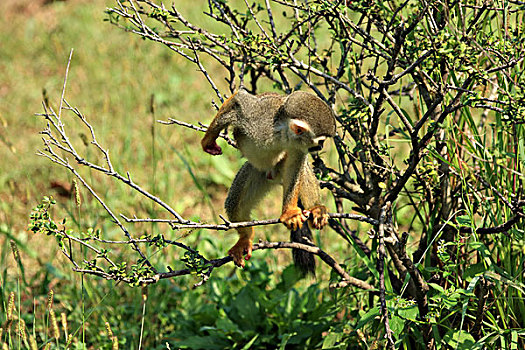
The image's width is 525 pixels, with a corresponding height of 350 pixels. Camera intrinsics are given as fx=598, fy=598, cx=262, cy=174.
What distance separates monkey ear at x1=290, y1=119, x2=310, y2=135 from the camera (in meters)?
2.89

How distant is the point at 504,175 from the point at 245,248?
139 centimetres

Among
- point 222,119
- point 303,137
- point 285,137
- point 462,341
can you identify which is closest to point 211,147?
point 222,119

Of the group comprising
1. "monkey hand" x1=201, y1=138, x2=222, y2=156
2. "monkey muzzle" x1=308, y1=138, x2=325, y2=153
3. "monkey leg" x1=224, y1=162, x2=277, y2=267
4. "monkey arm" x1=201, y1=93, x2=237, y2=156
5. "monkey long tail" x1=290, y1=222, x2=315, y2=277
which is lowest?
"monkey long tail" x1=290, y1=222, x2=315, y2=277

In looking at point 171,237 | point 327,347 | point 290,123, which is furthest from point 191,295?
point 290,123

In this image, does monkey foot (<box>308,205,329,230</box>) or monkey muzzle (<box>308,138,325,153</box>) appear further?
monkey foot (<box>308,205,329,230</box>)

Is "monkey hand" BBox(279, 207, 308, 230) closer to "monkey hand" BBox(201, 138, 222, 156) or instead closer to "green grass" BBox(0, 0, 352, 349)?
"monkey hand" BBox(201, 138, 222, 156)

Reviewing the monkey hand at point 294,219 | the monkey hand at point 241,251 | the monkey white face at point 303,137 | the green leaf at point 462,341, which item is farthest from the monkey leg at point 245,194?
the green leaf at point 462,341

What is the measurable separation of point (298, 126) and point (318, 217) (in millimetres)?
489

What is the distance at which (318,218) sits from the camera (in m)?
3.06

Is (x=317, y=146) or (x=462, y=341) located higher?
(x=317, y=146)

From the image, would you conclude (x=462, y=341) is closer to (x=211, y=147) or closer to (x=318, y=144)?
(x=318, y=144)

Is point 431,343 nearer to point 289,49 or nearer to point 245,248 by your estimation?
point 245,248

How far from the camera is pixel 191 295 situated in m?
3.99

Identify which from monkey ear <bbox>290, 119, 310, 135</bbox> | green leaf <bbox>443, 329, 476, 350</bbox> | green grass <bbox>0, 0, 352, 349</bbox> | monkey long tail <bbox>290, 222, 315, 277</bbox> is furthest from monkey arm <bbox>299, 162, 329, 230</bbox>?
green leaf <bbox>443, 329, 476, 350</bbox>
